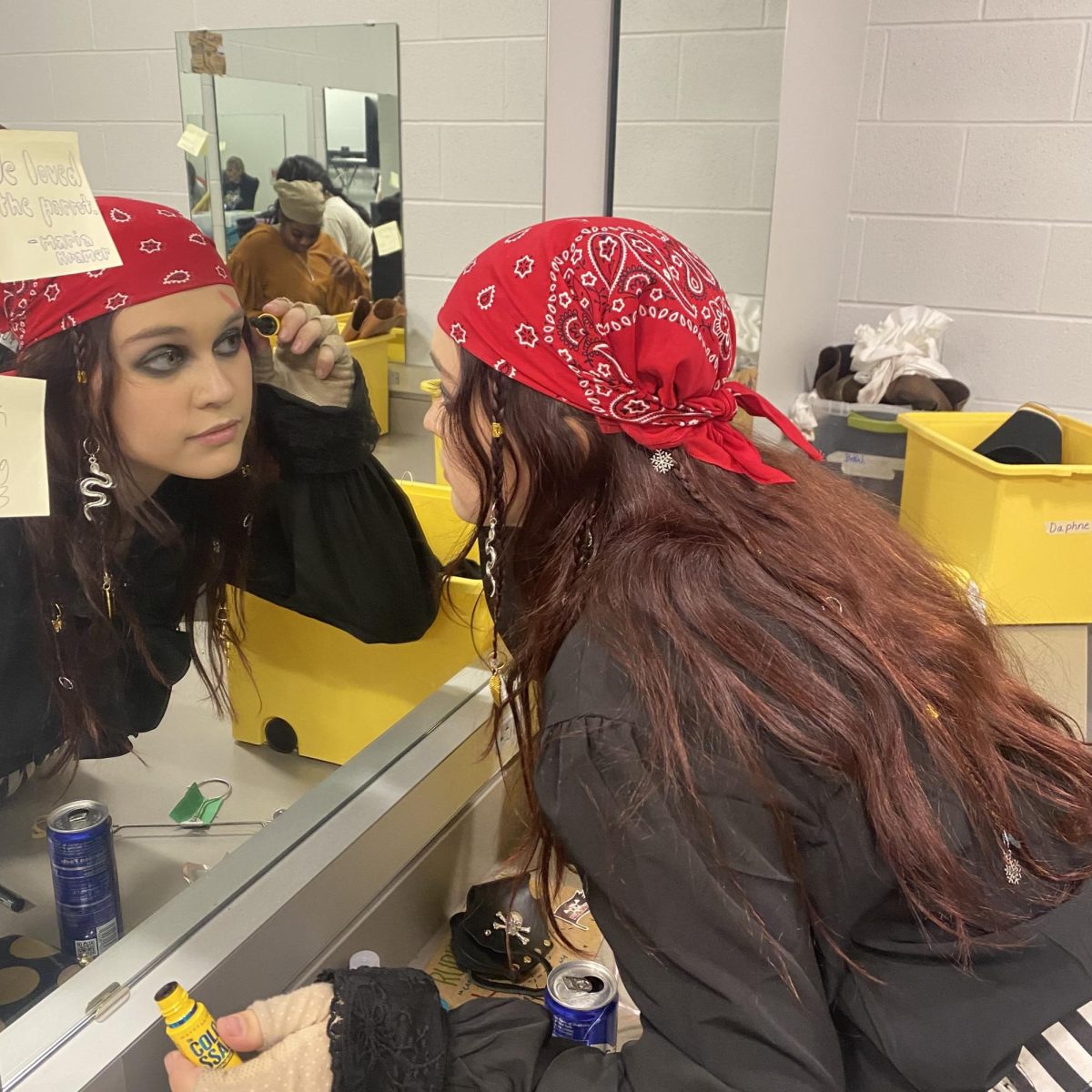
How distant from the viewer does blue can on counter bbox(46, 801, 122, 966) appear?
861 mm

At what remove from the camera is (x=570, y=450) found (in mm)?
843

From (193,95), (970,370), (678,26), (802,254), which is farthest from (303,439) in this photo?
(970,370)

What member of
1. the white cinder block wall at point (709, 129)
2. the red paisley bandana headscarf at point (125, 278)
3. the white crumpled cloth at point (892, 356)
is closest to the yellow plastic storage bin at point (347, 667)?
the red paisley bandana headscarf at point (125, 278)

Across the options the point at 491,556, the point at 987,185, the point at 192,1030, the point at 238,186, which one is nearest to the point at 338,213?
the point at 238,186

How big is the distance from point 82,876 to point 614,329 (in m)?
0.67

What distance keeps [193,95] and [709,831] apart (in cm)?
76

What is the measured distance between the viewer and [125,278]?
80cm

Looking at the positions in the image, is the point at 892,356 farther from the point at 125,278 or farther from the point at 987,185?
the point at 125,278

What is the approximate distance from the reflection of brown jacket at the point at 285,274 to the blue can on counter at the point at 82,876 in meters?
0.52

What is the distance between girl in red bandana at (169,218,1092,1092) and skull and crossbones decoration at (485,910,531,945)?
7.3 inches

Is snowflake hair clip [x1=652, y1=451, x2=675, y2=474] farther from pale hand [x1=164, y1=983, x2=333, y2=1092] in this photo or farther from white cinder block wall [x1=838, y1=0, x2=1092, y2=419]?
white cinder block wall [x1=838, y1=0, x2=1092, y2=419]

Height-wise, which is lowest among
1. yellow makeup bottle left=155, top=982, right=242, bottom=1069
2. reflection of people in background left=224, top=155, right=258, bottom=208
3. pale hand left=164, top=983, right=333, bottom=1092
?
pale hand left=164, top=983, right=333, bottom=1092

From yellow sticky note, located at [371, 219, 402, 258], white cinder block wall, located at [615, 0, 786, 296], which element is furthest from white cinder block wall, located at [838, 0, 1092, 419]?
yellow sticky note, located at [371, 219, 402, 258]

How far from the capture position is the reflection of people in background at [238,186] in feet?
3.05
